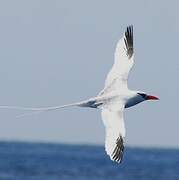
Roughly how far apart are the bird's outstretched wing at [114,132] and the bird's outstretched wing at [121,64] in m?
1.07

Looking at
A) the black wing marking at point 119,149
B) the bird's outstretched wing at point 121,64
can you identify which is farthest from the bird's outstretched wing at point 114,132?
the bird's outstretched wing at point 121,64

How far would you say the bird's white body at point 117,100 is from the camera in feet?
97.5

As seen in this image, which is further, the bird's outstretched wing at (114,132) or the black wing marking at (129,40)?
the black wing marking at (129,40)

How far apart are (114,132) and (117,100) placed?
105 centimetres

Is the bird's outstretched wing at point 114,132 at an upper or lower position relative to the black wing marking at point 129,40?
lower

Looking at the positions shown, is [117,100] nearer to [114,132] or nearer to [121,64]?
[114,132]

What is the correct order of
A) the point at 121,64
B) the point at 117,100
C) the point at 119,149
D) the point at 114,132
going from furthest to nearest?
1. the point at 121,64
2. the point at 117,100
3. the point at 114,132
4. the point at 119,149

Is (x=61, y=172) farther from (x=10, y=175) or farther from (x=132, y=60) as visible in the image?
(x=132, y=60)

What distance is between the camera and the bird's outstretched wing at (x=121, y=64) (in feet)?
104

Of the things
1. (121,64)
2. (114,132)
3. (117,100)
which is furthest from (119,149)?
(121,64)

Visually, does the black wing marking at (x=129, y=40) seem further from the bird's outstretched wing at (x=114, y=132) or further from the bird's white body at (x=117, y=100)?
the bird's outstretched wing at (x=114, y=132)

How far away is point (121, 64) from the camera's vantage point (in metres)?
32.6

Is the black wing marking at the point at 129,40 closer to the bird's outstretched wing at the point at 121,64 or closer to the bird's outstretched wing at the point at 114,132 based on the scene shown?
the bird's outstretched wing at the point at 121,64

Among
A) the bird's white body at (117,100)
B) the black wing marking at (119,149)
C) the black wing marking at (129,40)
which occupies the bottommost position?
the black wing marking at (119,149)
